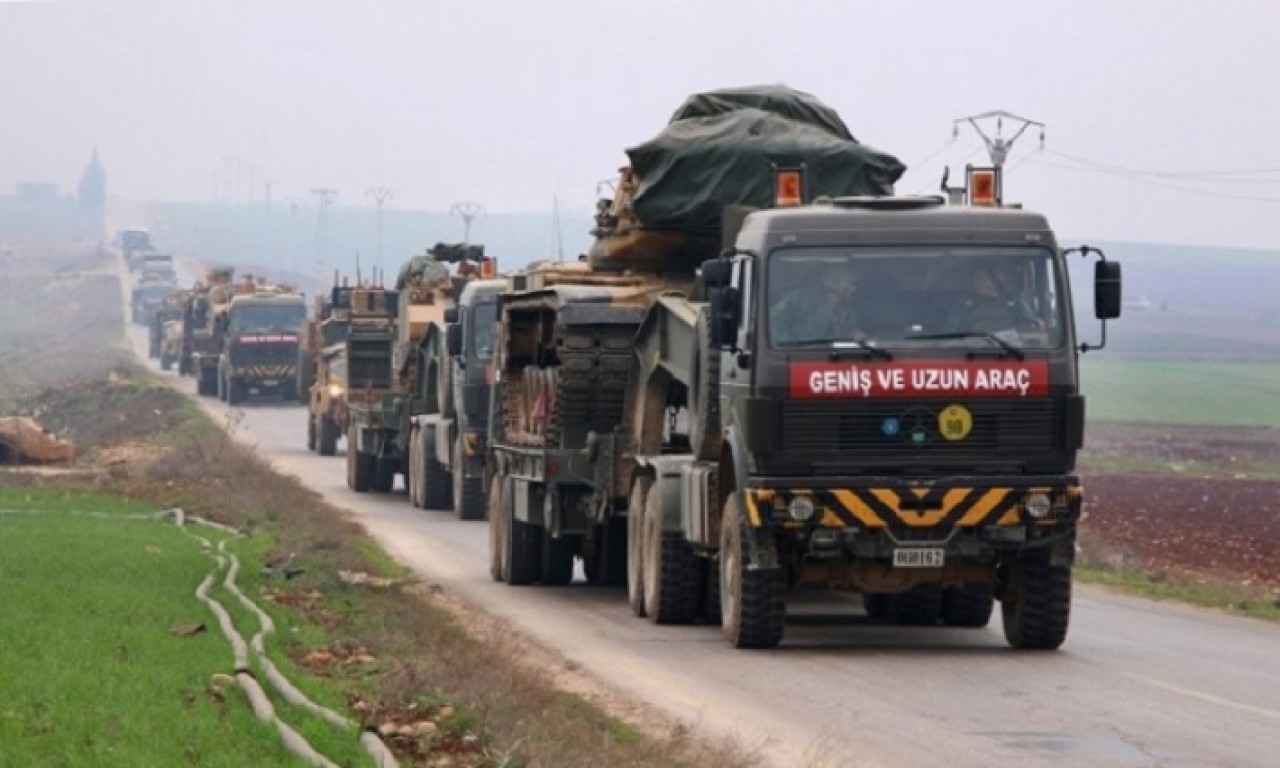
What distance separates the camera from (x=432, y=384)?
41.0 metres

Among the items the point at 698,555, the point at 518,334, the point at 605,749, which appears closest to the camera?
the point at 605,749

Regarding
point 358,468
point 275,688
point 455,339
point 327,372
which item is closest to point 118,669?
point 275,688

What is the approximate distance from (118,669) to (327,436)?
40276 mm

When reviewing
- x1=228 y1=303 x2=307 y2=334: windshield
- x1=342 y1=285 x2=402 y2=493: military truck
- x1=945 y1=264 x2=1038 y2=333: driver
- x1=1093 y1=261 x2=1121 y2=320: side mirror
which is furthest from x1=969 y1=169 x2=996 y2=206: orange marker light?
x1=228 y1=303 x2=307 y2=334: windshield

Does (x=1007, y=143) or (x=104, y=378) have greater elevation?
(x=1007, y=143)

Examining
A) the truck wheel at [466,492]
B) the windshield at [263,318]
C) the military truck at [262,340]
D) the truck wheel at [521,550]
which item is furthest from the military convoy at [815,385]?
the windshield at [263,318]

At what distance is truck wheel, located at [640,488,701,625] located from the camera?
21.4 meters

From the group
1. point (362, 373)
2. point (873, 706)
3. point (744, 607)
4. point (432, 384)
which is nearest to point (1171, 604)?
point (744, 607)

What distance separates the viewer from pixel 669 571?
21.5m

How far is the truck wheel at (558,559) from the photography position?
86.8ft

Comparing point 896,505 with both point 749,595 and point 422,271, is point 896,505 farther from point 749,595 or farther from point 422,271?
point 422,271

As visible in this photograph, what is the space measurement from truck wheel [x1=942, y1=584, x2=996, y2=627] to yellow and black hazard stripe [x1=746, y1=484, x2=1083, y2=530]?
2.53 m

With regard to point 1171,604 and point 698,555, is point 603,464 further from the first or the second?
point 1171,604

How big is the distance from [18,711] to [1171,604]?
13900 mm
